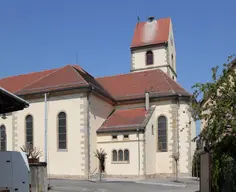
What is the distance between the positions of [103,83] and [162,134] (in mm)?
10250

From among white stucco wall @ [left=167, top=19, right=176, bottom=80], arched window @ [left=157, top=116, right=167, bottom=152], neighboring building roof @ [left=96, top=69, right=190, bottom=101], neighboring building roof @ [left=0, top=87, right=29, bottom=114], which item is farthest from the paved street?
white stucco wall @ [left=167, top=19, right=176, bottom=80]

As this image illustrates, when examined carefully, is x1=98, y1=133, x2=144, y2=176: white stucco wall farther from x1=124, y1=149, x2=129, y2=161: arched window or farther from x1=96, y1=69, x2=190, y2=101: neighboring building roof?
x1=96, y1=69, x2=190, y2=101: neighboring building roof

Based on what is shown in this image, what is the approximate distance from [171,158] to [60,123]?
1112 cm

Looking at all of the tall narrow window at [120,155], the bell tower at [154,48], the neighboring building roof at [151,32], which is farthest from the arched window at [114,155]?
the neighboring building roof at [151,32]

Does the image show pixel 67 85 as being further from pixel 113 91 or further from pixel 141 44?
pixel 141 44

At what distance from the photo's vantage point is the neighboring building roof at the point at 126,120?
33875 mm

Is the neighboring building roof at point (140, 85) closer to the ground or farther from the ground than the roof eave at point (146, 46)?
closer to the ground

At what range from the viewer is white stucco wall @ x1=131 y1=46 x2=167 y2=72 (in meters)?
51.5

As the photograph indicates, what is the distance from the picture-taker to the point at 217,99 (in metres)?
13.8

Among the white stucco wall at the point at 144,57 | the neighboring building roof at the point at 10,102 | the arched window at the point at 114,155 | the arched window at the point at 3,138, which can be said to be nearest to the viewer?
the neighboring building roof at the point at 10,102

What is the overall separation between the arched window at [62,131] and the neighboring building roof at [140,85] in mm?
7270

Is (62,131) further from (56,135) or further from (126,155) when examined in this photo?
(126,155)

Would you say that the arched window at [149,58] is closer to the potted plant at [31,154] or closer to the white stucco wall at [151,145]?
the white stucco wall at [151,145]

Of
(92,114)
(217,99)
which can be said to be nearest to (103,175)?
(92,114)
